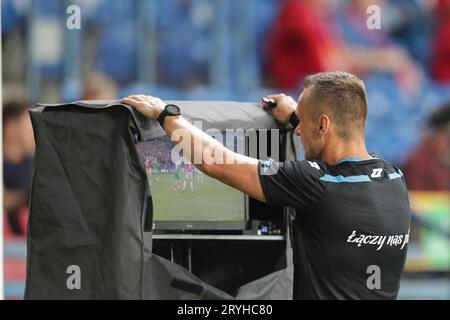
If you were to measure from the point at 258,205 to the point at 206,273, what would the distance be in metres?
0.39

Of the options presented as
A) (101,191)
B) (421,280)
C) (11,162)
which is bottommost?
(421,280)

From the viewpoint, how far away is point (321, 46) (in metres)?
7.31

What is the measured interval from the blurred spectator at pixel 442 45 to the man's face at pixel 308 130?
4.82m

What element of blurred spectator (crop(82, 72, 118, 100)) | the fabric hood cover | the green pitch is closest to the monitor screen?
the green pitch

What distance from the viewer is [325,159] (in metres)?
3.20

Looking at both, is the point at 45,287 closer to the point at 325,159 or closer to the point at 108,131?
the point at 108,131

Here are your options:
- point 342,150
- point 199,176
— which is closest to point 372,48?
point 199,176

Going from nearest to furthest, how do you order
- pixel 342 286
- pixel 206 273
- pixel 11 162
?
1. pixel 342 286
2. pixel 206 273
3. pixel 11 162

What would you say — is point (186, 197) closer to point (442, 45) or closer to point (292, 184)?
point (292, 184)

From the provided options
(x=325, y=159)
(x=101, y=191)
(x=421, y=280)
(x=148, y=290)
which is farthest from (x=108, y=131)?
(x=421, y=280)

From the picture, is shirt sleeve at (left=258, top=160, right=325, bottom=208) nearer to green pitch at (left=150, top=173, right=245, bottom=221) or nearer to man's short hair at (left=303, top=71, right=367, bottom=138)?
man's short hair at (left=303, top=71, right=367, bottom=138)

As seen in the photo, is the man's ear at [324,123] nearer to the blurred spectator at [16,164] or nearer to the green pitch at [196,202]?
the green pitch at [196,202]

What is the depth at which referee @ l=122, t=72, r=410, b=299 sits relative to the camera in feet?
10.2

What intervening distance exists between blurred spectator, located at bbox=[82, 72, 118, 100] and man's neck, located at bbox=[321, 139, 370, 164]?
13.1ft
